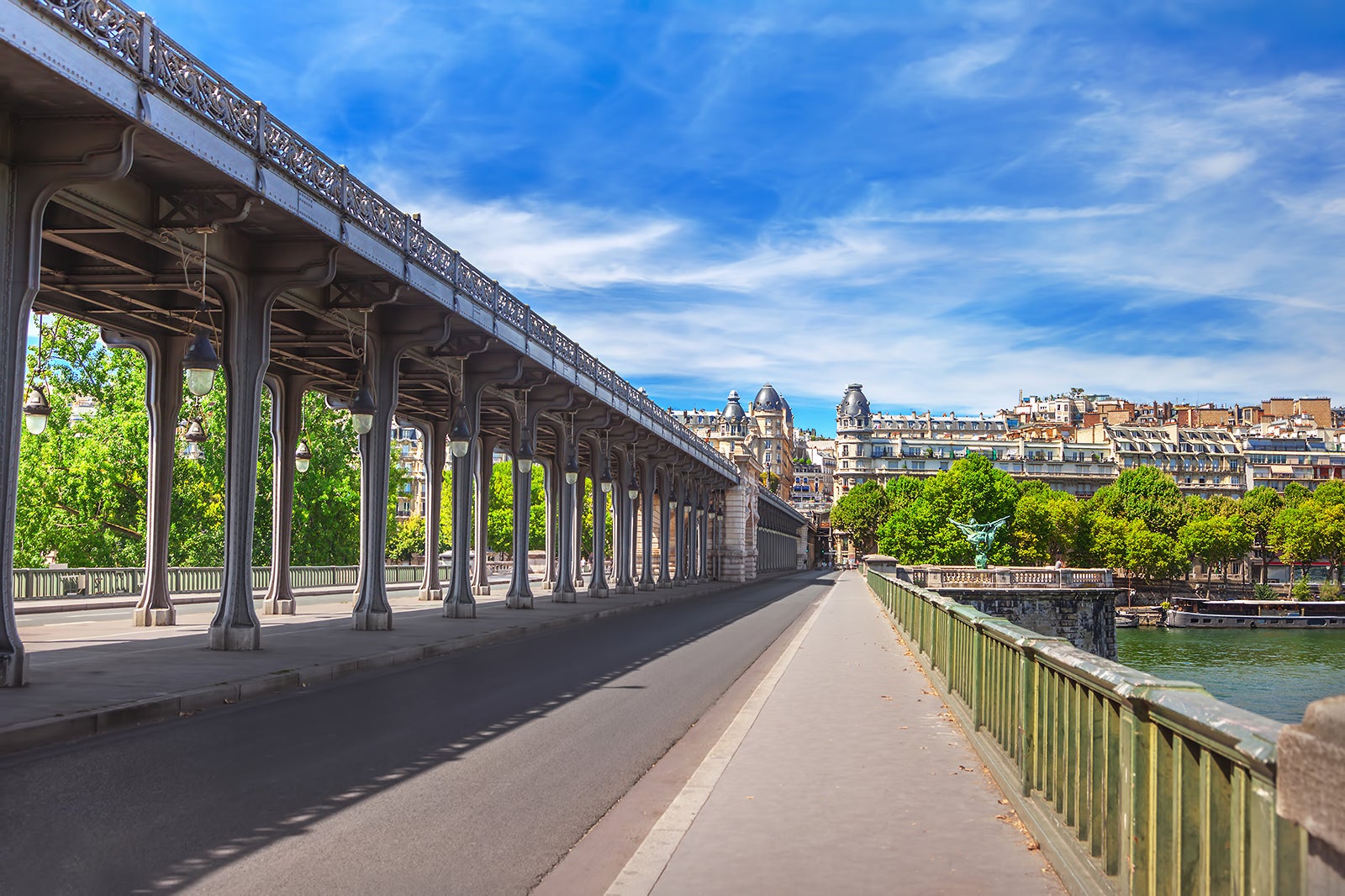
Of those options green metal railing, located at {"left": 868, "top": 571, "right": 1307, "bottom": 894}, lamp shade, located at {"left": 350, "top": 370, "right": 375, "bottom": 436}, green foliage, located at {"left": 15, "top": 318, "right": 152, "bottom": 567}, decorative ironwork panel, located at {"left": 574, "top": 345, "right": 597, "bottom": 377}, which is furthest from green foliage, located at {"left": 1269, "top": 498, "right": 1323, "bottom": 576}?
green metal railing, located at {"left": 868, "top": 571, "right": 1307, "bottom": 894}

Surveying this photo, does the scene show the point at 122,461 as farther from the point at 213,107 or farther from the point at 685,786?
the point at 685,786

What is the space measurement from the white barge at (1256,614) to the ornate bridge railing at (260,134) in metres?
75.4

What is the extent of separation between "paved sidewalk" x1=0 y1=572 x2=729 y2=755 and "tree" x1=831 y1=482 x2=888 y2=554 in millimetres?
125891

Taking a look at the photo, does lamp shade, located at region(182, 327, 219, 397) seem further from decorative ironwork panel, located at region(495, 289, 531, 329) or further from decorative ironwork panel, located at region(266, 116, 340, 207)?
decorative ironwork panel, located at region(495, 289, 531, 329)

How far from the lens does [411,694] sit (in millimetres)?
14523

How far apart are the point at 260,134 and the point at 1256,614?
95528 millimetres

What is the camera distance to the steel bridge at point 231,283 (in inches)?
511

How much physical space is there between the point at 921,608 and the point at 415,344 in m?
12.2

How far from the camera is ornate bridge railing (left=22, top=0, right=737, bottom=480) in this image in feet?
41.5

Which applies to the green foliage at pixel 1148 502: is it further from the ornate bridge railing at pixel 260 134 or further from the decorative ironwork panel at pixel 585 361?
the ornate bridge railing at pixel 260 134

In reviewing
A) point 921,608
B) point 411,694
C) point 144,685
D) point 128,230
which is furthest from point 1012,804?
point 128,230

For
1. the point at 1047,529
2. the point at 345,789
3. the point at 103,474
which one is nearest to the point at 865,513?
the point at 1047,529

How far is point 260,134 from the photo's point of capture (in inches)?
631

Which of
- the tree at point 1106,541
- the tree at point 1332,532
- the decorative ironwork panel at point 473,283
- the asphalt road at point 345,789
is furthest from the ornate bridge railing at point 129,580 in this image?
the tree at point 1332,532
